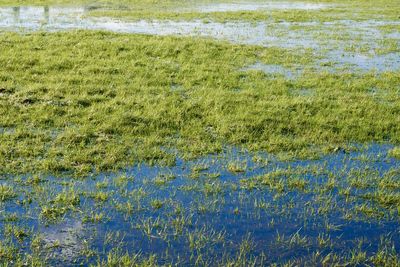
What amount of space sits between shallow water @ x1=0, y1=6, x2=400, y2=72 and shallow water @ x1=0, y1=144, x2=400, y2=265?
12.3m

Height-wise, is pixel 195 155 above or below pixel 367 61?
below

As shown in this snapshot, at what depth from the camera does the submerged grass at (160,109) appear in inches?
475

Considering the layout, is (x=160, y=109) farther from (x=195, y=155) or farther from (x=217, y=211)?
(x=217, y=211)

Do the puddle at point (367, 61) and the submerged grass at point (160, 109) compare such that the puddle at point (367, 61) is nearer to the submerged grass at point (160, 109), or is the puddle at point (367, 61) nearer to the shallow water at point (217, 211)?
the submerged grass at point (160, 109)

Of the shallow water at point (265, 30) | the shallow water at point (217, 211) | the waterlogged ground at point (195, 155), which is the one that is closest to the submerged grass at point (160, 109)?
the waterlogged ground at point (195, 155)

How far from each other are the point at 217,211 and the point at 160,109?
605cm

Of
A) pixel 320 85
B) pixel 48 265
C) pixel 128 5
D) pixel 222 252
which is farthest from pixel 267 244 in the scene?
pixel 128 5

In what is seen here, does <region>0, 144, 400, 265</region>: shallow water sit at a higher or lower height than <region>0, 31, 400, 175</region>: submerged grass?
lower

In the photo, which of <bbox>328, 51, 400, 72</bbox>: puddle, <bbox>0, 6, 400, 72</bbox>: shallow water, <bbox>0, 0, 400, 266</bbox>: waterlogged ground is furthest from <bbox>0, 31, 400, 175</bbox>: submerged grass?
<bbox>0, 6, 400, 72</bbox>: shallow water

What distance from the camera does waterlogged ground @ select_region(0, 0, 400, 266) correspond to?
820 centimetres

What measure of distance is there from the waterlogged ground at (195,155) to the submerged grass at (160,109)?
6cm

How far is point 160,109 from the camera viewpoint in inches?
578

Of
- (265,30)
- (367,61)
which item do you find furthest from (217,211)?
(265,30)

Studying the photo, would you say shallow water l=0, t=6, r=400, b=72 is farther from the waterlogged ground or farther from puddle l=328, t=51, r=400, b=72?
the waterlogged ground
